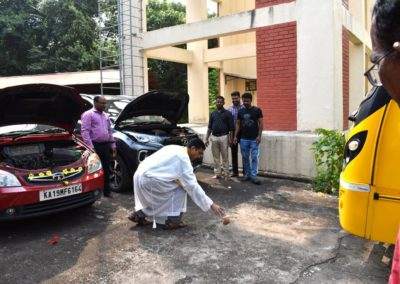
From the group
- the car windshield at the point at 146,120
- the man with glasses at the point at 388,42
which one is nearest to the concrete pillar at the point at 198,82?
the car windshield at the point at 146,120

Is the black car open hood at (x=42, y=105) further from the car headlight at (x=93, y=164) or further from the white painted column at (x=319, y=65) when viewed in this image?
the white painted column at (x=319, y=65)

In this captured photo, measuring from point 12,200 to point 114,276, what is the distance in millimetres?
1715

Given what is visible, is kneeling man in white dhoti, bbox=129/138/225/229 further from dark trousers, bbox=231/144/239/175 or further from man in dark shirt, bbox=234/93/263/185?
dark trousers, bbox=231/144/239/175

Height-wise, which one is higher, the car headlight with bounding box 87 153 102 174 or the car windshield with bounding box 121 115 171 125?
the car windshield with bounding box 121 115 171 125

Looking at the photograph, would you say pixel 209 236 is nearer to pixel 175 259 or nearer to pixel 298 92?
pixel 175 259

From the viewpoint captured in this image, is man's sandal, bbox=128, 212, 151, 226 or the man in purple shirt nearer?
man's sandal, bbox=128, 212, 151, 226

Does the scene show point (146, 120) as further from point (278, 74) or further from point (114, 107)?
point (278, 74)

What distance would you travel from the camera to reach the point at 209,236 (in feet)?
16.0

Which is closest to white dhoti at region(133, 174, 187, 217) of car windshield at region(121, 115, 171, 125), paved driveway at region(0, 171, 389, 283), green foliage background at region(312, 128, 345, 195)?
paved driveway at region(0, 171, 389, 283)

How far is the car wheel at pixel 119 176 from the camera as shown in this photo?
7.02 metres

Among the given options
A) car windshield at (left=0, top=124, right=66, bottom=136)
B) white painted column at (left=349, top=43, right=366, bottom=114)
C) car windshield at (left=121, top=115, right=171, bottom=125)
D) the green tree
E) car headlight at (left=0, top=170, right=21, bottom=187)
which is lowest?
car headlight at (left=0, top=170, right=21, bottom=187)

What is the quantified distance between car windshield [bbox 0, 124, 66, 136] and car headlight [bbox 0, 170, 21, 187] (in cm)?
106

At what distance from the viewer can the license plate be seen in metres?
5.03

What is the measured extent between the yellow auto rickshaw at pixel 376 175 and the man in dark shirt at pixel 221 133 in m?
4.55
